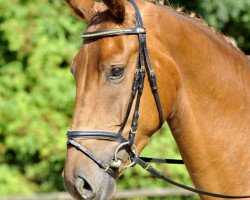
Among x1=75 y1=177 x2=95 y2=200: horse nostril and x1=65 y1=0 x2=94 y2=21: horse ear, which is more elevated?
x1=65 y1=0 x2=94 y2=21: horse ear

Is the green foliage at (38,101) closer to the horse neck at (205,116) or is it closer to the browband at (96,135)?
the horse neck at (205,116)

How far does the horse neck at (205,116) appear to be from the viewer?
11.5 ft

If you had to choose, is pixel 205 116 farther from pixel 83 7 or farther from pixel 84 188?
pixel 83 7

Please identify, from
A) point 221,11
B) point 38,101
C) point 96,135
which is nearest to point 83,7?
point 96,135

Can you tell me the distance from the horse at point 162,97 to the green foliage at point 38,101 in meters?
3.95

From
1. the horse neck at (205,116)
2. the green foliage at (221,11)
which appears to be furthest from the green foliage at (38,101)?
the horse neck at (205,116)

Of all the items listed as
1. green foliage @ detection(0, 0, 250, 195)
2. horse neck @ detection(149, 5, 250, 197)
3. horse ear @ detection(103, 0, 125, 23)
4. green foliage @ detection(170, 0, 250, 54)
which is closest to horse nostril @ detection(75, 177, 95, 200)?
horse neck @ detection(149, 5, 250, 197)

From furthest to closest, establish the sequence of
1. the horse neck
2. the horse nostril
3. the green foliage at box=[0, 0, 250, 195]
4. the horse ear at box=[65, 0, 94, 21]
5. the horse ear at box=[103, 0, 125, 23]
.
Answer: the green foliage at box=[0, 0, 250, 195], the horse ear at box=[65, 0, 94, 21], the horse neck, the horse ear at box=[103, 0, 125, 23], the horse nostril

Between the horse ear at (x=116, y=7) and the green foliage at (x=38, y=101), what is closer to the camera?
the horse ear at (x=116, y=7)

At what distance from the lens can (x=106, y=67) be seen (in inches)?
128

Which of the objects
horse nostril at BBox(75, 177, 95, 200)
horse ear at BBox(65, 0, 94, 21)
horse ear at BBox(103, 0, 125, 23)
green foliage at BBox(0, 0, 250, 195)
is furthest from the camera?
green foliage at BBox(0, 0, 250, 195)

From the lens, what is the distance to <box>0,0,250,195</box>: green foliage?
763cm

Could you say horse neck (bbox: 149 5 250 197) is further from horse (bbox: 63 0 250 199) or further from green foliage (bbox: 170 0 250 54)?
green foliage (bbox: 170 0 250 54)

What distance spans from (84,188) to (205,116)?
0.81 meters
